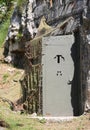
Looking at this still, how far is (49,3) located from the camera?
21859 millimetres

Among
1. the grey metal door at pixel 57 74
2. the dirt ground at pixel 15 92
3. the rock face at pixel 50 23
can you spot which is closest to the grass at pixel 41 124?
A: the dirt ground at pixel 15 92

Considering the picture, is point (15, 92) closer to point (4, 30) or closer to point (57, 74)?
point (57, 74)

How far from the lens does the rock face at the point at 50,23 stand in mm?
15945

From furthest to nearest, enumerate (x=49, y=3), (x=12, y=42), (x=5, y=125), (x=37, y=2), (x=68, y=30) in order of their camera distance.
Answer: (x=12, y=42) → (x=37, y=2) → (x=49, y=3) → (x=68, y=30) → (x=5, y=125)

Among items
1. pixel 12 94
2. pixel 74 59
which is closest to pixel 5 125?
pixel 74 59

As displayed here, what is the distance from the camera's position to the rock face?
1595cm

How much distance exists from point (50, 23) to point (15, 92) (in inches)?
165

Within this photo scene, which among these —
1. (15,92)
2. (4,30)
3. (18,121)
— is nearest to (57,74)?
(18,121)

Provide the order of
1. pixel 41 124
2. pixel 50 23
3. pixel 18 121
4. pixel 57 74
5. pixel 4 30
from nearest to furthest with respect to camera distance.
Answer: pixel 41 124 < pixel 18 121 < pixel 57 74 < pixel 50 23 < pixel 4 30

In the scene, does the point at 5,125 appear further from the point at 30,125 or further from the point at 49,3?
the point at 49,3

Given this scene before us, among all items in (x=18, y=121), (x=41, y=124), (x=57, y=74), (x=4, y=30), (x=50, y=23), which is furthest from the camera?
(x=4, y=30)

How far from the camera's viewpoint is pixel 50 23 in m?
21.2

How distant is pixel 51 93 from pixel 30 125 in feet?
8.32

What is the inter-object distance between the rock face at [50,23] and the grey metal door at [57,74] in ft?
2.29
